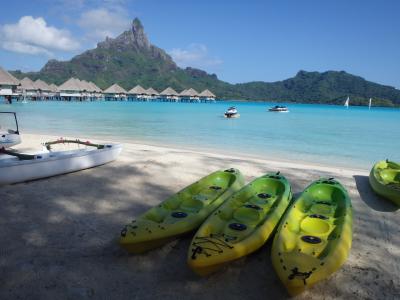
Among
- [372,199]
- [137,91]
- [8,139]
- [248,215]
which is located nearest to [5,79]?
[137,91]

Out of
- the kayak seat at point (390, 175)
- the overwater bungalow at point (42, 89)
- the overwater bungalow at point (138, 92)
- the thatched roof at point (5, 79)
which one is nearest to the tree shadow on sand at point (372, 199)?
the kayak seat at point (390, 175)

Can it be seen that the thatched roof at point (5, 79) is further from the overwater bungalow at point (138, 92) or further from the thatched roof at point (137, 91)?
the thatched roof at point (137, 91)

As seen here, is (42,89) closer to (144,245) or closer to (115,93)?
(115,93)

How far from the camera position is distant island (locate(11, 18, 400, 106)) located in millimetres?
102500

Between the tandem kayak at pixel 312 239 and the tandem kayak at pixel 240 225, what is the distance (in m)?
0.17

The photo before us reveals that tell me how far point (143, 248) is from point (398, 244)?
285 centimetres

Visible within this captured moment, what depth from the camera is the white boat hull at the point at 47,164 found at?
5.05m

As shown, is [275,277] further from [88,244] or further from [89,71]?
[89,71]

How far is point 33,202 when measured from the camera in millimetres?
4551

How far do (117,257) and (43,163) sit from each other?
298 cm

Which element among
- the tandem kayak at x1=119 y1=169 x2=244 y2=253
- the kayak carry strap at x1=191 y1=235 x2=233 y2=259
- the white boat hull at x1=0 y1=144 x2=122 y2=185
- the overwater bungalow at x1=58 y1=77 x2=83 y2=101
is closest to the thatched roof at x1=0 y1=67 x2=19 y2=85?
the overwater bungalow at x1=58 y1=77 x2=83 y2=101

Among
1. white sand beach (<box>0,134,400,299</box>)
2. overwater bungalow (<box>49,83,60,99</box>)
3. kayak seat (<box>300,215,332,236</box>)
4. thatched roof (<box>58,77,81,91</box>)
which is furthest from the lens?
overwater bungalow (<box>49,83,60,99</box>)

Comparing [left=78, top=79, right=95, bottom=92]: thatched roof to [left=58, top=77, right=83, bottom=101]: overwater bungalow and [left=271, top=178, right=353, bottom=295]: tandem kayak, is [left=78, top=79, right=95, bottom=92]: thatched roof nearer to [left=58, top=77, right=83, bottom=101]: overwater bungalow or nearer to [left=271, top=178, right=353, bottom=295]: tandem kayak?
[left=58, top=77, right=83, bottom=101]: overwater bungalow

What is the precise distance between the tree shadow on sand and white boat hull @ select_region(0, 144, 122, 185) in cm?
495
